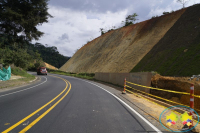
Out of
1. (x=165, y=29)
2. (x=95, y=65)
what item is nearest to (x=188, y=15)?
(x=165, y=29)

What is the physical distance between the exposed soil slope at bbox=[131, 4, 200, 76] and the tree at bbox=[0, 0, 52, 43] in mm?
19067

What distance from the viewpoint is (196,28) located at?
21.5 metres

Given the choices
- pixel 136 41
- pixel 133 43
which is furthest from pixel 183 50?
pixel 133 43

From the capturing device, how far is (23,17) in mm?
23375

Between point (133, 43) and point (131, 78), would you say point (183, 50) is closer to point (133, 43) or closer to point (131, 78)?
point (131, 78)

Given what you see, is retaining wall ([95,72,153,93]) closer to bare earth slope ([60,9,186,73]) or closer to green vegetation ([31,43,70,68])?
bare earth slope ([60,9,186,73])

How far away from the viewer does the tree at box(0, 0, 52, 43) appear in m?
22.1

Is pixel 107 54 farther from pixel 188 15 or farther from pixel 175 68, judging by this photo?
pixel 175 68

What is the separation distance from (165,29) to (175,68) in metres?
16.6

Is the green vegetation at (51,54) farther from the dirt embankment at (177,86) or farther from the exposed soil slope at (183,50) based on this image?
the dirt embankment at (177,86)

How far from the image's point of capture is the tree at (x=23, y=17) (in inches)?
869

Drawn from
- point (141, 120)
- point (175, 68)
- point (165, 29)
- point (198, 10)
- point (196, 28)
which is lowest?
point (141, 120)

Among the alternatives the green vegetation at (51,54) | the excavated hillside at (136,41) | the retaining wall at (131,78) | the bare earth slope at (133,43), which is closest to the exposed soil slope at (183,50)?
the excavated hillside at (136,41)

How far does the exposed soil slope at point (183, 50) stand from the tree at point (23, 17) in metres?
19.1
